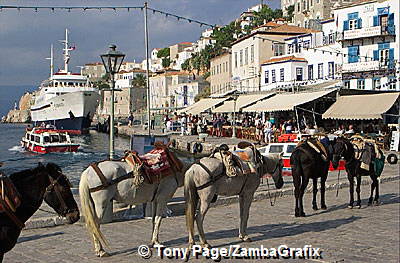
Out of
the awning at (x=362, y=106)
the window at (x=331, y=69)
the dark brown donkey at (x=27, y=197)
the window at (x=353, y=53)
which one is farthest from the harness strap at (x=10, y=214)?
the window at (x=331, y=69)

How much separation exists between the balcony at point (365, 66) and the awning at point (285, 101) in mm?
10382

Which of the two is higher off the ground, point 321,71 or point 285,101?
point 321,71

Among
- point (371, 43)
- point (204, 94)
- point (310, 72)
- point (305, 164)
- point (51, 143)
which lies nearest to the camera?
point (305, 164)

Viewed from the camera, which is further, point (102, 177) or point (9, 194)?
point (102, 177)

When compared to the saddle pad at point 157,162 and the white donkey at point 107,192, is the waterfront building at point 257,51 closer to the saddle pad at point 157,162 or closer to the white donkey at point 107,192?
the saddle pad at point 157,162

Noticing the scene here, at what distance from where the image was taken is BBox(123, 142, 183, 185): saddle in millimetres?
8148

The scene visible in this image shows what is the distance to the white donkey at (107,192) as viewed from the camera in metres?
7.71

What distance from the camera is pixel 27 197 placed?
20.8 feet

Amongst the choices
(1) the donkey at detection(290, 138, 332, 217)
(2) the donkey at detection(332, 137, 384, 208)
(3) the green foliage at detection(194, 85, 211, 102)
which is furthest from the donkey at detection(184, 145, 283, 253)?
(3) the green foliage at detection(194, 85, 211, 102)

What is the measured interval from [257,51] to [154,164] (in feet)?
172

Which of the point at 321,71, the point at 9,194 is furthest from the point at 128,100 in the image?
the point at 9,194

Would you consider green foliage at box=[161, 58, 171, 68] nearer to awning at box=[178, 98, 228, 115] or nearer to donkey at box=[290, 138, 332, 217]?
awning at box=[178, 98, 228, 115]

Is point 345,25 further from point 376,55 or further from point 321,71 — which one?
point 321,71

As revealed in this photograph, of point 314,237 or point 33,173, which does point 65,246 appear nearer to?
point 33,173
